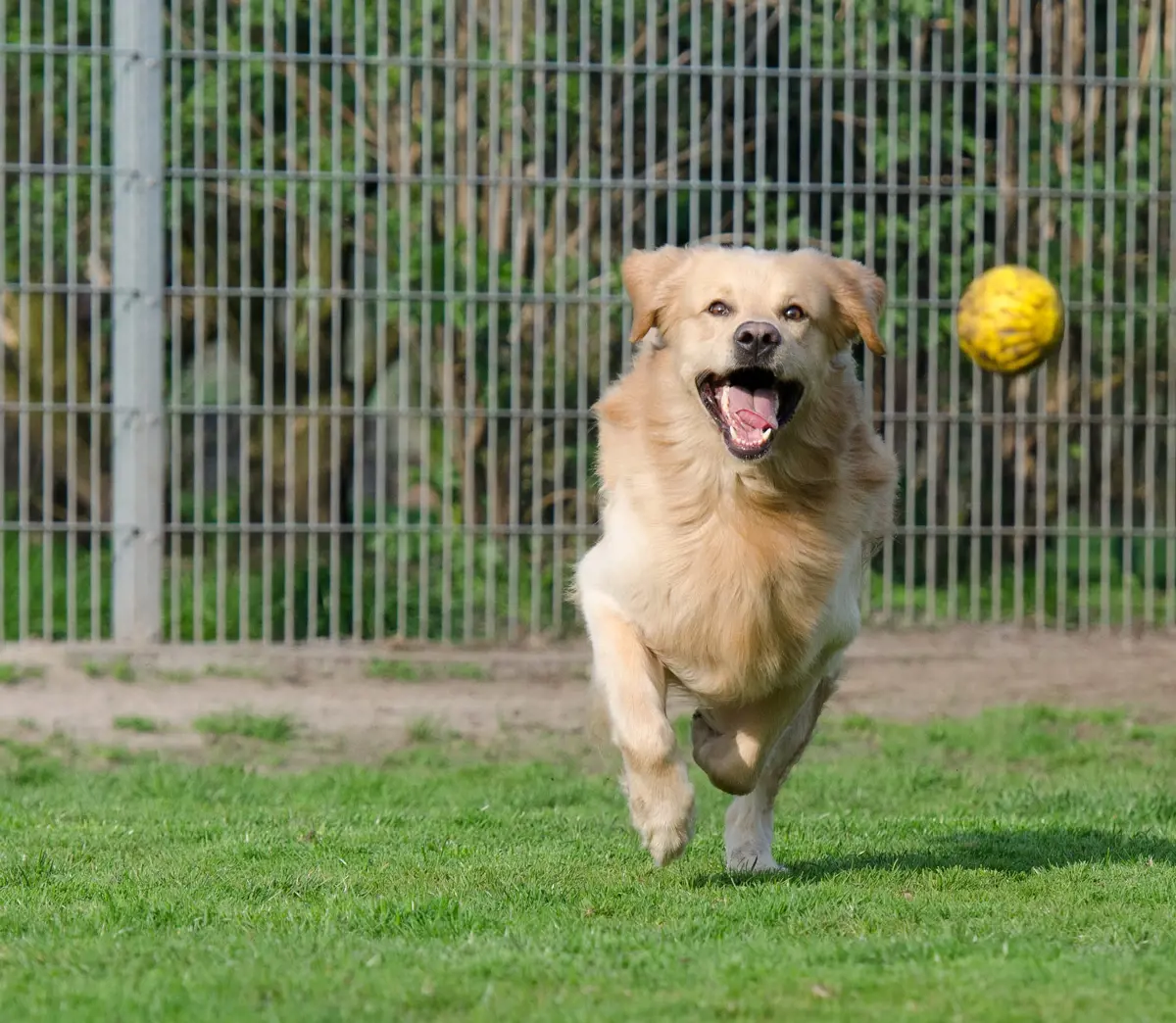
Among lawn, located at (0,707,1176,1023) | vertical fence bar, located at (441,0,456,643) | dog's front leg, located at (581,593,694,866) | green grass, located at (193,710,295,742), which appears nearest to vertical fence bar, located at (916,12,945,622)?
lawn, located at (0,707,1176,1023)

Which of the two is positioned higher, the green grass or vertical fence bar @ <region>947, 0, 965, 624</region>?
vertical fence bar @ <region>947, 0, 965, 624</region>

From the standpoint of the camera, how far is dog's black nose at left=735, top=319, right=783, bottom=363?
193 inches

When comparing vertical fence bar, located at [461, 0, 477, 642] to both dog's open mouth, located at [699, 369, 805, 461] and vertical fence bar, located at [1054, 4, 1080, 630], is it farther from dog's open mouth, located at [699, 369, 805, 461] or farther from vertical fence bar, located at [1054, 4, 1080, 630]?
dog's open mouth, located at [699, 369, 805, 461]

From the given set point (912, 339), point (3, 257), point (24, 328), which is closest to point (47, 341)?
point (24, 328)

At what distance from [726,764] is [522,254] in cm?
528

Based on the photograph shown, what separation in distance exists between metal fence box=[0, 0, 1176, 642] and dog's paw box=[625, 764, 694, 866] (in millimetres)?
5032

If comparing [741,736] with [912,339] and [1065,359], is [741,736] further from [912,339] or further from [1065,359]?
[1065,359]

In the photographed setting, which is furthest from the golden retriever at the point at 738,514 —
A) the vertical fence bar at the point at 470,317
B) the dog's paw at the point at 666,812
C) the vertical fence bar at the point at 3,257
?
the vertical fence bar at the point at 3,257

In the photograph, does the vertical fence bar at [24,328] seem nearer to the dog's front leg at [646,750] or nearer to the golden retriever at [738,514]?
the golden retriever at [738,514]

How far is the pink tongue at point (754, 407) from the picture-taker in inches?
198

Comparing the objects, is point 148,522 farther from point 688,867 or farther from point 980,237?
point 688,867

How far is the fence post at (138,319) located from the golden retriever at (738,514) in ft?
15.5

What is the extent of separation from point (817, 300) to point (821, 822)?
1871 mm

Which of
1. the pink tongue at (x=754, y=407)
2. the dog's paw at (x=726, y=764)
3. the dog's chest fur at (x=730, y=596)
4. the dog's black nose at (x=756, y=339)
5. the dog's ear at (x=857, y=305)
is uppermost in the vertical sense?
the dog's ear at (x=857, y=305)
